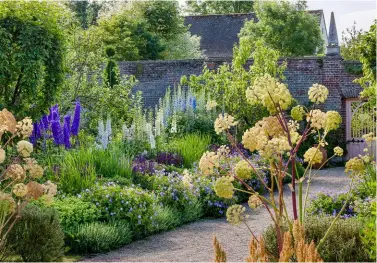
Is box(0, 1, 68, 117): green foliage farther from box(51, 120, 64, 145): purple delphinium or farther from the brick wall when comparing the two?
the brick wall

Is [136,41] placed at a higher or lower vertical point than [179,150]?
higher

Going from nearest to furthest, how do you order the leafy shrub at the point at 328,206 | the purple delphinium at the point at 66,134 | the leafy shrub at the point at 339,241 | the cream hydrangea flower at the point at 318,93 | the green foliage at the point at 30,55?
1. the cream hydrangea flower at the point at 318,93
2. the leafy shrub at the point at 339,241
3. the leafy shrub at the point at 328,206
4. the green foliage at the point at 30,55
5. the purple delphinium at the point at 66,134

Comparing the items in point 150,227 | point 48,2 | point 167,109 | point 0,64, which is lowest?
point 150,227

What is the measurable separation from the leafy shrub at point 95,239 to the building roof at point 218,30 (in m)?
26.4

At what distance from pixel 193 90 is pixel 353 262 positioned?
11.9 m

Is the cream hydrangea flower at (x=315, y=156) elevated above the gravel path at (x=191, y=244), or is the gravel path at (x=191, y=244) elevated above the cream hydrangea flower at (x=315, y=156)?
the cream hydrangea flower at (x=315, y=156)

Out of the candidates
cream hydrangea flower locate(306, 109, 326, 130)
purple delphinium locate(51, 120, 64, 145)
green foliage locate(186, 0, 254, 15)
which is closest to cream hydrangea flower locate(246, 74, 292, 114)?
cream hydrangea flower locate(306, 109, 326, 130)

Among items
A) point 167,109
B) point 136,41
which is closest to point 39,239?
point 167,109

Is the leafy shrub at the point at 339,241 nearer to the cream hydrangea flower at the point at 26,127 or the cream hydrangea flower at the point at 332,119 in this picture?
the cream hydrangea flower at the point at 332,119

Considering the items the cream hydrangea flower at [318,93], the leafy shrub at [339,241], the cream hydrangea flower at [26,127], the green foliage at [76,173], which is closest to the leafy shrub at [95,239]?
the green foliage at [76,173]

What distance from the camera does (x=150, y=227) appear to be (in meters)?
8.22

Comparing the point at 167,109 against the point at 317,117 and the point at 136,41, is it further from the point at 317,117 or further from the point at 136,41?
the point at 136,41

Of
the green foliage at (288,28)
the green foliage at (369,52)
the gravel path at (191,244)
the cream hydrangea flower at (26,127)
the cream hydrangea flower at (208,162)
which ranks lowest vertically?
the gravel path at (191,244)

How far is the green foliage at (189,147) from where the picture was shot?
12516 mm
